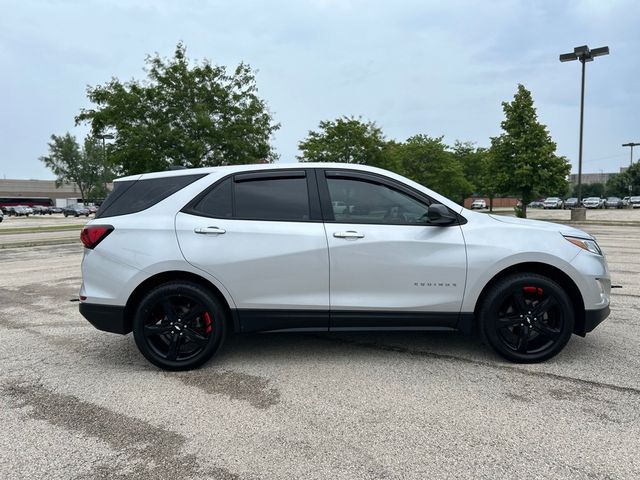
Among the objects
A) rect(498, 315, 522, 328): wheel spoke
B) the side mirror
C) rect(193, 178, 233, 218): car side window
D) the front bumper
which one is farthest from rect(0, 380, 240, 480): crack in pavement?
the front bumper

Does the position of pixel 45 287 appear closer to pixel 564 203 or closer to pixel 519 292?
pixel 519 292

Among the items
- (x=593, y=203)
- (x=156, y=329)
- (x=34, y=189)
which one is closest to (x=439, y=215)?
(x=156, y=329)

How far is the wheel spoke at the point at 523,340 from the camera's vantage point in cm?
389

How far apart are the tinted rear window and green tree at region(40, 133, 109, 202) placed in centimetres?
7284

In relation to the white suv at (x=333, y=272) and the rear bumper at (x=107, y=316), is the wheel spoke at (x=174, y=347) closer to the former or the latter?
the white suv at (x=333, y=272)

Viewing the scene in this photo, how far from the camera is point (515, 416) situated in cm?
305

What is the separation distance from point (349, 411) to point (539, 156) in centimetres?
2888

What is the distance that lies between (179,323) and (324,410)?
148 cm

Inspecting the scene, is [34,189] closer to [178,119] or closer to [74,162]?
[74,162]

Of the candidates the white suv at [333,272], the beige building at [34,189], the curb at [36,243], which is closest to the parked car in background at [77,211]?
the beige building at [34,189]

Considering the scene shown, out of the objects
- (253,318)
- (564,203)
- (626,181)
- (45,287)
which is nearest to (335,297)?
(253,318)

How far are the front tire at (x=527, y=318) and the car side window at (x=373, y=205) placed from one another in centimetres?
92

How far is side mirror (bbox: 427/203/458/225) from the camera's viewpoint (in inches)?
146

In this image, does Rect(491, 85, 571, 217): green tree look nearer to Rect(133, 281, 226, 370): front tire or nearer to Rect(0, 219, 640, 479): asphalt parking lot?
Rect(0, 219, 640, 479): asphalt parking lot
